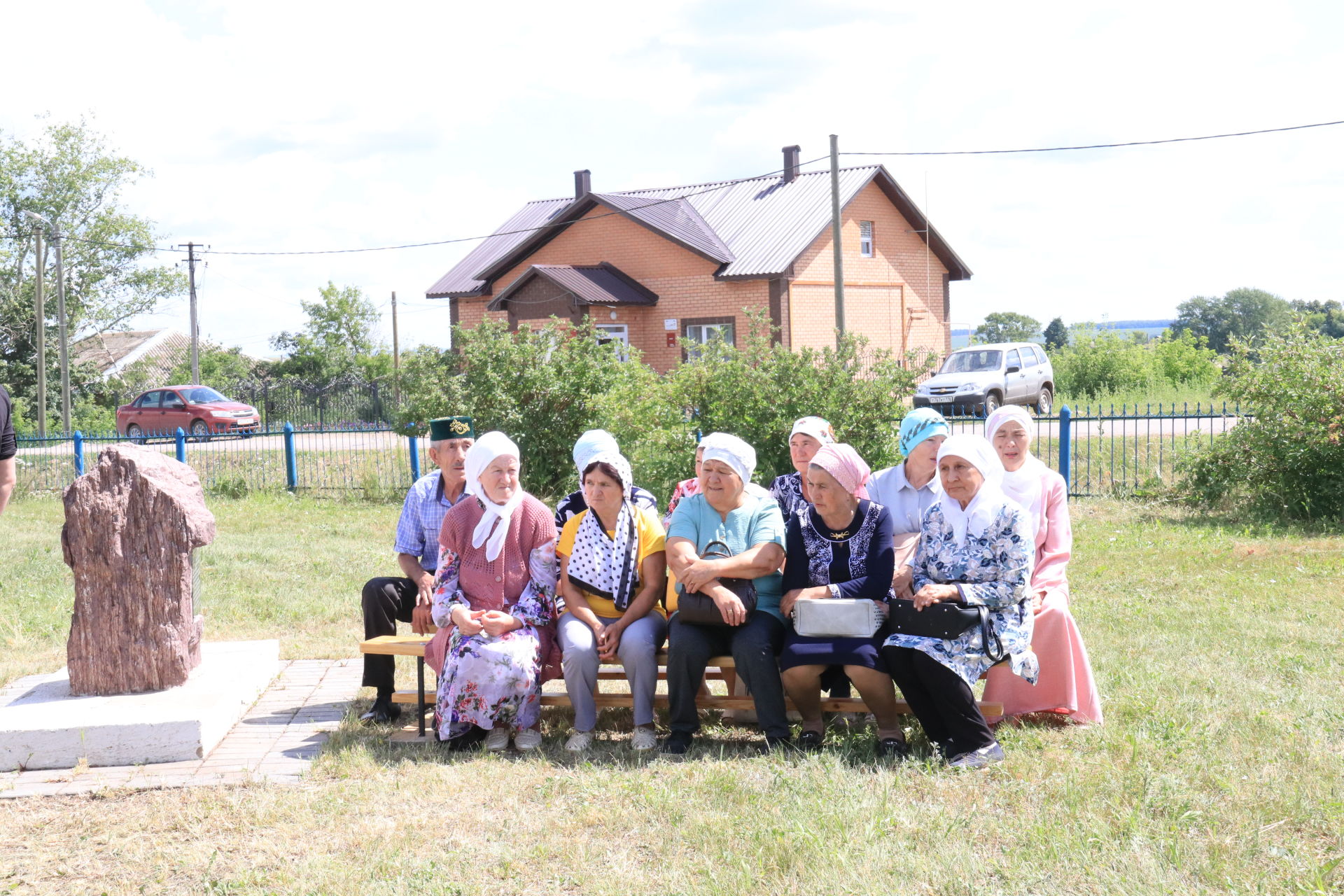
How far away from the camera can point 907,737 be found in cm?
522

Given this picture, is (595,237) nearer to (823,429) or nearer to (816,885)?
(823,429)

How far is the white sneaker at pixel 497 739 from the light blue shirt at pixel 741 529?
3.82 feet

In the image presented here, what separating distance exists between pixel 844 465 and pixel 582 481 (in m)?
1.25

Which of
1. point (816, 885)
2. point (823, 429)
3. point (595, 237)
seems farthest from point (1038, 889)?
point (595, 237)

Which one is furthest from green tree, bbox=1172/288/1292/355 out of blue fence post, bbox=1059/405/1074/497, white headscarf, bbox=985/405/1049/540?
white headscarf, bbox=985/405/1049/540

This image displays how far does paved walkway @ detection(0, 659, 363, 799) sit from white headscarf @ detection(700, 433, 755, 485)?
221cm

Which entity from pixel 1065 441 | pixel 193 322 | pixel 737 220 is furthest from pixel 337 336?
pixel 1065 441

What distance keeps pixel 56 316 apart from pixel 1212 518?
1619 inches

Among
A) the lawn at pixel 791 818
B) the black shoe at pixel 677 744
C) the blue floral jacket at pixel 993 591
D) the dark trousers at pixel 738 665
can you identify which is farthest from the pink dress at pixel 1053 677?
the black shoe at pixel 677 744

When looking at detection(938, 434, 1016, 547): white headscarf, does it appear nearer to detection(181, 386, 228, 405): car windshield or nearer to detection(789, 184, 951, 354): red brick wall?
detection(789, 184, 951, 354): red brick wall

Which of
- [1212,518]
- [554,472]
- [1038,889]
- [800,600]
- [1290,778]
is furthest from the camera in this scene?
[554,472]

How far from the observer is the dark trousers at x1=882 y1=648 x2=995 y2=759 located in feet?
Answer: 15.8

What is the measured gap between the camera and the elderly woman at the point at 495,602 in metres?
5.23

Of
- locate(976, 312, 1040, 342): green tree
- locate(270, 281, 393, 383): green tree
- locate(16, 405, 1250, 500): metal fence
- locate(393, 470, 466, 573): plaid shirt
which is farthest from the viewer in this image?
locate(976, 312, 1040, 342): green tree
